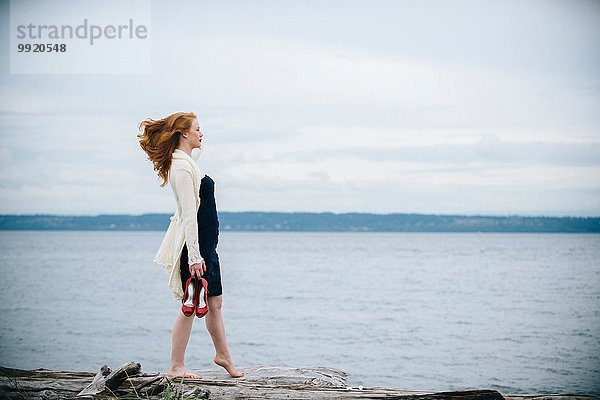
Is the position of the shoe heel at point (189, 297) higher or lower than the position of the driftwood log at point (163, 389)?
higher

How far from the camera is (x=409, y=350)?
811 inches

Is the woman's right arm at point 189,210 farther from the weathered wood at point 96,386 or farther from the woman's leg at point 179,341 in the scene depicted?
the weathered wood at point 96,386

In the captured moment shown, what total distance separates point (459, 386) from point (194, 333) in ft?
30.3

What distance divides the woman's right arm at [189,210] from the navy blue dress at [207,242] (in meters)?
0.11

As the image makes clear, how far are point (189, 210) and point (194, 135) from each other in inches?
21.1

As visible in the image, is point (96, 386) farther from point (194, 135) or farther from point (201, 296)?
point (194, 135)

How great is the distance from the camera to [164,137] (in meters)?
5.18

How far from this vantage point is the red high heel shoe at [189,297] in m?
5.11

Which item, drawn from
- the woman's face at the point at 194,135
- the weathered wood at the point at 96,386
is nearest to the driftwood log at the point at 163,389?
the weathered wood at the point at 96,386

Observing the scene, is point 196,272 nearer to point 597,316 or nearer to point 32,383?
point 32,383

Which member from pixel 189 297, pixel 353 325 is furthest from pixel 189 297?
pixel 353 325

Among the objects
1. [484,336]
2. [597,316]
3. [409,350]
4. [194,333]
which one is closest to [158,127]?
[409,350]

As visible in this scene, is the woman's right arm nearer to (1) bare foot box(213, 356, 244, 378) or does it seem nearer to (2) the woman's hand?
(2) the woman's hand

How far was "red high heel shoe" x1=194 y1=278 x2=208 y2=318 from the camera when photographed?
5.13 meters
